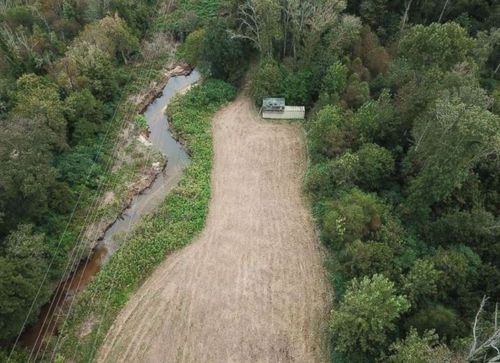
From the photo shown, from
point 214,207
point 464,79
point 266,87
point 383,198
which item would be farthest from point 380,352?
point 266,87

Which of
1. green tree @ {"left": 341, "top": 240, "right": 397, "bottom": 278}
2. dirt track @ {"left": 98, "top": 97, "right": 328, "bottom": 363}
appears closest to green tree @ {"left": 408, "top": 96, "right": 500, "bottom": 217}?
green tree @ {"left": 341, "top": 240, "right": 397, "bottom": 278}

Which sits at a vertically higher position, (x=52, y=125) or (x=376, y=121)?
(x=376, y=121)

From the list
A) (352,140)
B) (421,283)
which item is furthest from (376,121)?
(421,283)

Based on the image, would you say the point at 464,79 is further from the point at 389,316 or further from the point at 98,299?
the point at 98,299

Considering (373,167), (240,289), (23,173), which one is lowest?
(240,289)

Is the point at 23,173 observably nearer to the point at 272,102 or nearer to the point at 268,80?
the point at 272,102

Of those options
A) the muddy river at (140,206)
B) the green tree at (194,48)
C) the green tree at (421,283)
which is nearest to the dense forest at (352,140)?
the green tree at (421,283)

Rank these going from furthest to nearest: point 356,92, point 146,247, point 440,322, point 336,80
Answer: point 336,80, point 356,92, point 146,247, point 440,322
